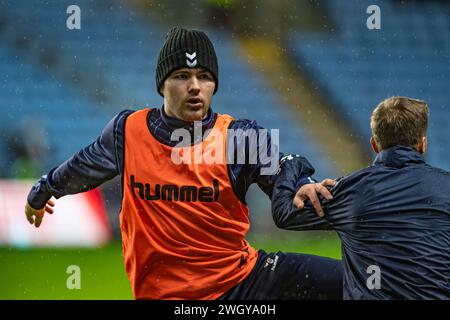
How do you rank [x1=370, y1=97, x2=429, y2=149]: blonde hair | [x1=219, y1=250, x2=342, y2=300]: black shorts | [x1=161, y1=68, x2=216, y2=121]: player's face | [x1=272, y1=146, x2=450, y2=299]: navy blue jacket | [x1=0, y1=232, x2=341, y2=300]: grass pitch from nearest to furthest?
[x1=272, y1=146, x2=450, y2=299]: navy blue jacket → [x1=370, y1=97, x2=429, y2=149]: blonde hair → [x1=219, y1=250, x2=342, y2=300]: black shorts → [x1=161, y1=68, x2=216, y2=121]: player's face → [x1=0, y1=232, x2=341, y2=300]: grass pitch

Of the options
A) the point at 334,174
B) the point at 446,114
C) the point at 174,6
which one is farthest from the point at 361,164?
the point at 174,6

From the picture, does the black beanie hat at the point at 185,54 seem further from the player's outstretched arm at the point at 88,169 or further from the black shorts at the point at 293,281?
the black shorts at the point at 293,281

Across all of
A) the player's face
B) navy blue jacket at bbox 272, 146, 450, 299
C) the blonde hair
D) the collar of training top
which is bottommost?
navy blue jacket at bbox 272, 146, 450, 299

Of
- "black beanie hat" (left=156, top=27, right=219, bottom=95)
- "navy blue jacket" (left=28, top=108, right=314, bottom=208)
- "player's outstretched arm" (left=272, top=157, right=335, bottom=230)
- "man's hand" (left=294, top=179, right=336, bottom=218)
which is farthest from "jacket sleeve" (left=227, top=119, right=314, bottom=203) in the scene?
"black beanie hat" (left=156, top=27, right=219, bottom=95)

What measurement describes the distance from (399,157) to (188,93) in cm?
88

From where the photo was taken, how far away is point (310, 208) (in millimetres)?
2453

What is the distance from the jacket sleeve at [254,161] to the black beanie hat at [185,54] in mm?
332

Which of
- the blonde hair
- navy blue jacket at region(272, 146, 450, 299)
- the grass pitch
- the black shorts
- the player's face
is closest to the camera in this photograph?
navy blue jacket at region(272, 146, 450, 299)

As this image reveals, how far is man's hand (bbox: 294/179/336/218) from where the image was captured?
241 centimetres

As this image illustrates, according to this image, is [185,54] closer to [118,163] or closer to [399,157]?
[118,163]

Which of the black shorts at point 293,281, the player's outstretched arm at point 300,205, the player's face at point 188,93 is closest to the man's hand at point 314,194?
the player's outstretched arm at point 300,205

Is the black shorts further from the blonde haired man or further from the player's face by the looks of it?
the player's face

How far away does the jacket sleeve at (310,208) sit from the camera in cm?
235

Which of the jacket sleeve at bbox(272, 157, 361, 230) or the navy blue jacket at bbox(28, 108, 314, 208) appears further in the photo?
the navy blue jacket at bbox(28, 108, 314, 208)
